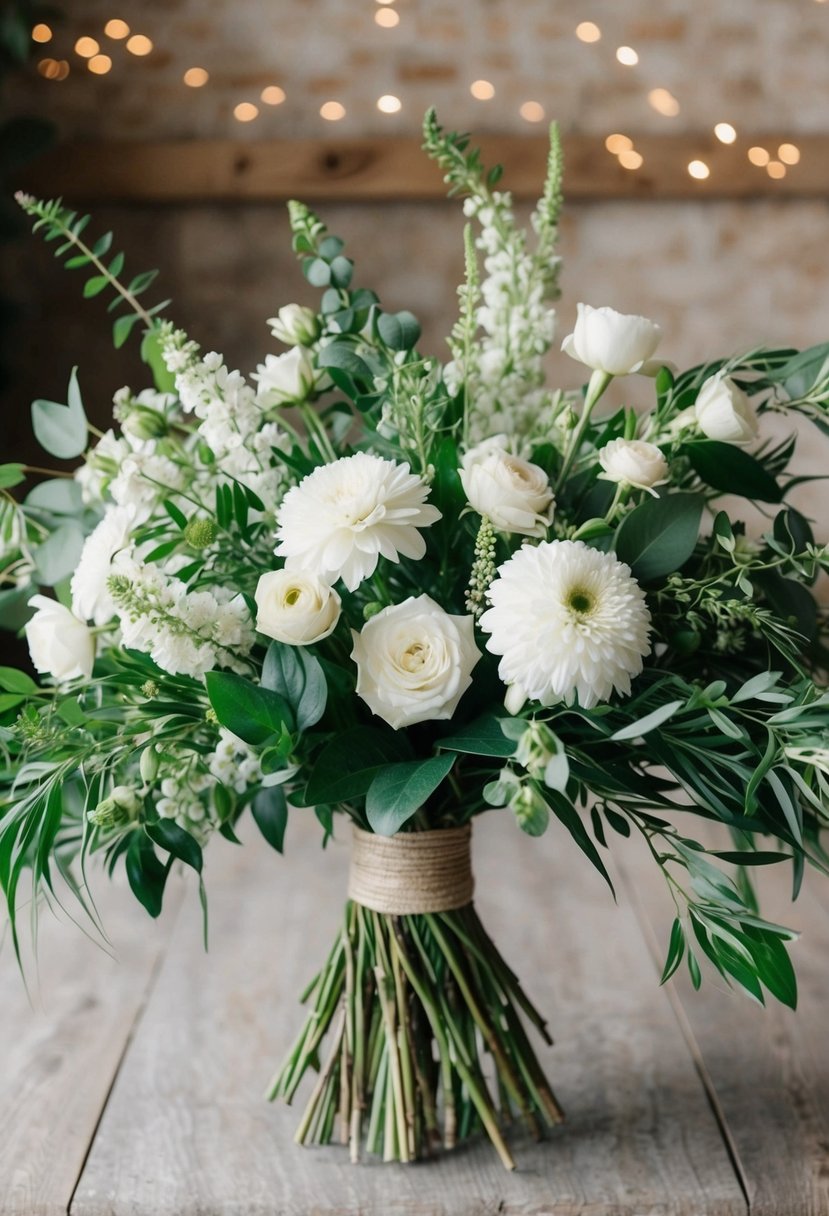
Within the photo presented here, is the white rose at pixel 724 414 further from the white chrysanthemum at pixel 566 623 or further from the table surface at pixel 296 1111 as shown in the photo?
the table surface at pixel 296 1111

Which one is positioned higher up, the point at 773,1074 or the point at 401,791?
the point at 401,791

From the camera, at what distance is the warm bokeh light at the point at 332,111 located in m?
2.74

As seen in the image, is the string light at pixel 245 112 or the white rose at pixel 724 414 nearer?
the white rose at pixel 724 414

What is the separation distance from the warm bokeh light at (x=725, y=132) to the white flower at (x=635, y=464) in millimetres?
2393

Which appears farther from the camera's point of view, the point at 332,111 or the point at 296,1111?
the point at 332,111

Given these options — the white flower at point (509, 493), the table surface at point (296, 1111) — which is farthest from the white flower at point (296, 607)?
the table surface at point (296, 1111)

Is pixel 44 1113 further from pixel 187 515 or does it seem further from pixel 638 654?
pixel 638 654

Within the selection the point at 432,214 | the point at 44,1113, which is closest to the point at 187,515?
the point at 44,1113

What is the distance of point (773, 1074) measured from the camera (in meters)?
0.93

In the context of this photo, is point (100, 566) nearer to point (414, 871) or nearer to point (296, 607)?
point (296, 607)

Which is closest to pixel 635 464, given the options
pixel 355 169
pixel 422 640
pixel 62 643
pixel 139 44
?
pixel 422 640

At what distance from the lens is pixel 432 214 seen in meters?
2.81

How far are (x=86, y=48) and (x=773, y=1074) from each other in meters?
2.71

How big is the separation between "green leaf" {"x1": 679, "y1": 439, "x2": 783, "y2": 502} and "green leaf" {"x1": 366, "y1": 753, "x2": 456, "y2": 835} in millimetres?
262
